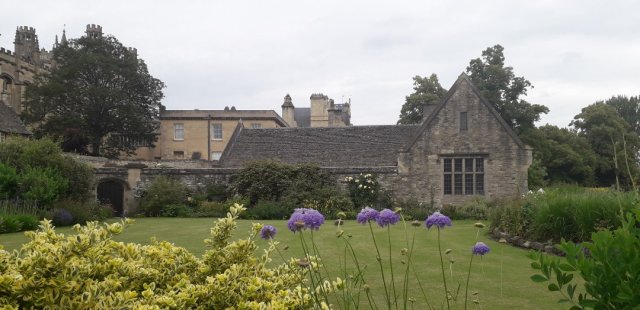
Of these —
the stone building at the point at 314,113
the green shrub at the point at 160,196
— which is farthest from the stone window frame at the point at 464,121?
the stone building at the point at 314,113

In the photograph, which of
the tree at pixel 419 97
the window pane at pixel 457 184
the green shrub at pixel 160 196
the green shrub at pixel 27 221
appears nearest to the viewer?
the green shrub at pixel 27 221

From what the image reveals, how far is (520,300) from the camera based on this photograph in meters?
7.25

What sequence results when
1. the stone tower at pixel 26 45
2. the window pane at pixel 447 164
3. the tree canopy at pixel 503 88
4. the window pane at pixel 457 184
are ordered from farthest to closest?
the stone tower at pixel 26 45
the tree canopy at pixel 503 88
the window pane at pixel 447 164
the window pane at pixel 457 184

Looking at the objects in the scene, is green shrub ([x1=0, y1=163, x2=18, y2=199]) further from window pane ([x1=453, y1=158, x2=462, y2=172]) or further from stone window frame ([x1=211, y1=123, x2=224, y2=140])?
stone window frame ([x1=211, y1=123, x2=224, y2=140])

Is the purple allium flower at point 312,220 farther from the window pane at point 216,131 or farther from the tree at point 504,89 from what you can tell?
the window pane at point 216,131

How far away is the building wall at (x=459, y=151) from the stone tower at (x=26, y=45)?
150ft

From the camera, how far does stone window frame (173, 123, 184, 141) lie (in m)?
53.3

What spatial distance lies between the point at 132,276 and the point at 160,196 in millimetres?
20078

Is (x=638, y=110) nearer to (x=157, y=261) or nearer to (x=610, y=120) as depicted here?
(x=610, y=120)

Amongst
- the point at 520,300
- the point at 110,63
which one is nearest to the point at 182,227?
the point at 520,300

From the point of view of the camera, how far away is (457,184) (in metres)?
24.3

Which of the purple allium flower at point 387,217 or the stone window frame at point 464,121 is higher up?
the stone window frame at point 464,121

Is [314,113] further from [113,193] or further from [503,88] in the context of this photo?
[113,193]

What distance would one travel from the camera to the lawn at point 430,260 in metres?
7.32
